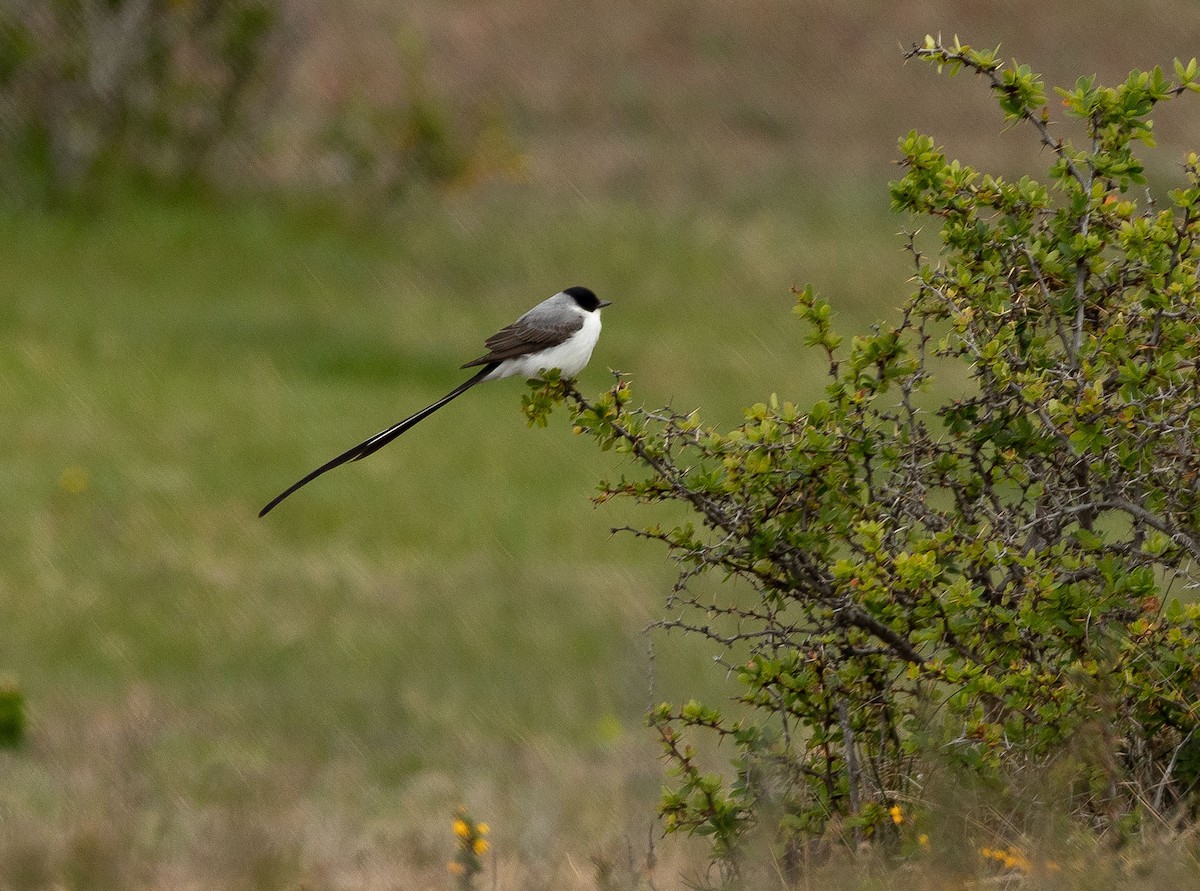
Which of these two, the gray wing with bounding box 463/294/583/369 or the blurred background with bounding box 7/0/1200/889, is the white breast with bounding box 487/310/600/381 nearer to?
the gray wing with bounding box 463/294/583/369

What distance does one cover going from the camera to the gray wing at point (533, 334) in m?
6.64

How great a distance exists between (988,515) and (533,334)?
228 cm

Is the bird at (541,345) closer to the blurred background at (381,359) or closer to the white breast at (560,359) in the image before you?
the white breast at (560,359)

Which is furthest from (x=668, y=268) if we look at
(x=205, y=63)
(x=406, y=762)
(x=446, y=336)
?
(x=406, y=762)

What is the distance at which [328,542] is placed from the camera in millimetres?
16000

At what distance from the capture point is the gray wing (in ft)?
21.8

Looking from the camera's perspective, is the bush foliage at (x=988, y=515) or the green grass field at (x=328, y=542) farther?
the green grass field at (x=328, y=542)

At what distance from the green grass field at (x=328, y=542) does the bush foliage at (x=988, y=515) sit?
109 centimetres

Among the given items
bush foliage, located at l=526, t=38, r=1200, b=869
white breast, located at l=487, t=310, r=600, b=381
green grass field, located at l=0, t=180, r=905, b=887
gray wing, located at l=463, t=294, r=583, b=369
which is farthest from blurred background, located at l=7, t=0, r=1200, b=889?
gray wing, located at l=463, t=294, r=583, b=369

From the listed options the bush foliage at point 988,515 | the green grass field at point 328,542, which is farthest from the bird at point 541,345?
the green grass field at point 328,542

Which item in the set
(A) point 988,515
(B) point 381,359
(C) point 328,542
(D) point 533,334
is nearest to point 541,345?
(D) point 533,334

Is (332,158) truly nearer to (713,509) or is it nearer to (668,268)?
(668,268)

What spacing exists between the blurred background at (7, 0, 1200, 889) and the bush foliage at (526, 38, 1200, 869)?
69 cm

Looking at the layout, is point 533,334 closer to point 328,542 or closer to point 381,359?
point 328,542
